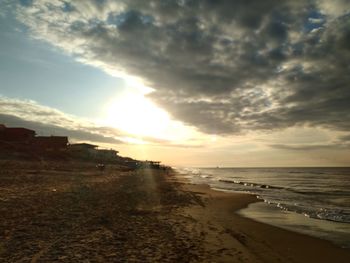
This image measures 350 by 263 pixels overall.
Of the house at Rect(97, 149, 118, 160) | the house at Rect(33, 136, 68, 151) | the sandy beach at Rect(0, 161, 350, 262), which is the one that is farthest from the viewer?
the house at Rect(97, 149, 118, 160)

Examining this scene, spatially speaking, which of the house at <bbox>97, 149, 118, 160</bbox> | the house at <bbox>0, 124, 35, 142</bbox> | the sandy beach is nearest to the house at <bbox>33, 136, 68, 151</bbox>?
the house at <bbox>0, 124, 35, 142</bbox>

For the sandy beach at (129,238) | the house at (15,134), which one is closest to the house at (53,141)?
the house at (15,134)

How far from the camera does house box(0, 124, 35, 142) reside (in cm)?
6681

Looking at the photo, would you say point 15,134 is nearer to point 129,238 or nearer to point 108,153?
point 108,153

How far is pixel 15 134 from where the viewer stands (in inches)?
2726

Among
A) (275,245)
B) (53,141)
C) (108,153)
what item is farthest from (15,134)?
(275,245)

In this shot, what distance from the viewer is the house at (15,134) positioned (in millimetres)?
66812

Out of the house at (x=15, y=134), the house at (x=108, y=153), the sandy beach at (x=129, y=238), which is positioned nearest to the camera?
the sandy beach at (x=129, y=238)

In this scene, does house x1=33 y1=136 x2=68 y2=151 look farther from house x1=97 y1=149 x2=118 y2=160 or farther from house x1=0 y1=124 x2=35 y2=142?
house x1=97 y1=149 x2=118 y2=160

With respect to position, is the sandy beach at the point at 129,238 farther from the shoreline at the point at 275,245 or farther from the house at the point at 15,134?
the house at the point at 15,134

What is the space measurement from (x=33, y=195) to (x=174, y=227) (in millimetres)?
9193

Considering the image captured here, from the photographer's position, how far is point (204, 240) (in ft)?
39.8

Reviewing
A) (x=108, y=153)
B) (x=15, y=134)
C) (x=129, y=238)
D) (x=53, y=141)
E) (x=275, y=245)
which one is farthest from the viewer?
(x=108, y=153)

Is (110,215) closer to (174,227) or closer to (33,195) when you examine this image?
(174,227)
